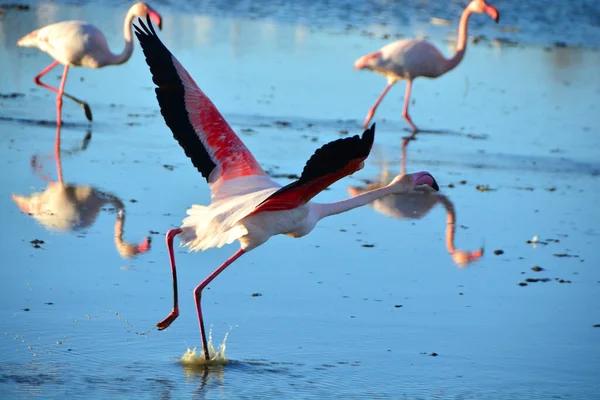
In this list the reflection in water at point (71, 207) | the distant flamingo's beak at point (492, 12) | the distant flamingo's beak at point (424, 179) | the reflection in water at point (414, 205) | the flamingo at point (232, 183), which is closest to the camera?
the flamingo at point (232, 183)

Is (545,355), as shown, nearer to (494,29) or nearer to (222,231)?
(222,231)

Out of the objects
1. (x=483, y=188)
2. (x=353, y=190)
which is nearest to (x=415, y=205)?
(x=353, y=190)

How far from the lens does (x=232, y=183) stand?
21.2 feet

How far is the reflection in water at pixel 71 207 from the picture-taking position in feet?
25.3

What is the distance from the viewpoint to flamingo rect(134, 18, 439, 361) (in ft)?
17.8

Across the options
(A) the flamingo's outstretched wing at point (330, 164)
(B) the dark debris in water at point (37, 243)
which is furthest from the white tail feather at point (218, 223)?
(B) the dark debris in water at point (37, 243)

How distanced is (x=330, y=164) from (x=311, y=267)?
227cm

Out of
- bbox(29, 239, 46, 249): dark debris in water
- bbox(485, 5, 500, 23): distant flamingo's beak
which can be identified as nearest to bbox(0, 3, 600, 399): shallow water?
bbox(29, 239, 46, 249): dark debris in water

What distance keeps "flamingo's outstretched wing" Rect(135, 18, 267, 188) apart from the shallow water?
2.62 feet

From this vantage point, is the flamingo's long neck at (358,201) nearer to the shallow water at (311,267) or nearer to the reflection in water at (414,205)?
the shallow water at (311,267)

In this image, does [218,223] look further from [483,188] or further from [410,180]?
[483,188]

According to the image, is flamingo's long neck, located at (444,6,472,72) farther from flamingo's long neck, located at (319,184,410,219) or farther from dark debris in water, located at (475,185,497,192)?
flamingo's long neck, located at (319,184,410,219)

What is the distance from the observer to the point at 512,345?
629 centimetres

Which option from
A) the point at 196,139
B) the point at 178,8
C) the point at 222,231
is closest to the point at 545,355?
the point at 222,231
